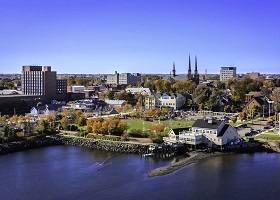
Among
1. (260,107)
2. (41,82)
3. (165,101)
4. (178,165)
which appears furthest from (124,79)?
(178,165)

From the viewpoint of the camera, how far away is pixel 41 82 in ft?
130

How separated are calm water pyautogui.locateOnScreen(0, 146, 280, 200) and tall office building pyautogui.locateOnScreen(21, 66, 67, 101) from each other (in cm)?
2137

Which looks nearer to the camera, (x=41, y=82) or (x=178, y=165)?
(x=178, y=165)

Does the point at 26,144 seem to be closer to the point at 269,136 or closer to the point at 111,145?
the point at 111,145

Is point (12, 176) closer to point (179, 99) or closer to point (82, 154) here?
point (82, 154)

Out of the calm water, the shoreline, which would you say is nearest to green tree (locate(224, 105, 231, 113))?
the calm water

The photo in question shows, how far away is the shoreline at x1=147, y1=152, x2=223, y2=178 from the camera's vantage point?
15065mm

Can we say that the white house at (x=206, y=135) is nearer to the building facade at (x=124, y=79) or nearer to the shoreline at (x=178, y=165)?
the shoreline at (x=178, y=165)

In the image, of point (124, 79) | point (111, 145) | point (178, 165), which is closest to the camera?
point (178, 165)

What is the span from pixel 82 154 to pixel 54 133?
554 centimetres

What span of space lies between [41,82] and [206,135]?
80.3 feet

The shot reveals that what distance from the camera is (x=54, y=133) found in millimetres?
23938

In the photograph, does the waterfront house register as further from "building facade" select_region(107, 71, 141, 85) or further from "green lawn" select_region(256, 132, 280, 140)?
"building facade" select_region(107, 71, 141, 85)

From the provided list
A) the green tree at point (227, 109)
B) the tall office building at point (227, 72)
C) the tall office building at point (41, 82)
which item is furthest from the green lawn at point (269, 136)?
the tall office building at point (227, 72)
